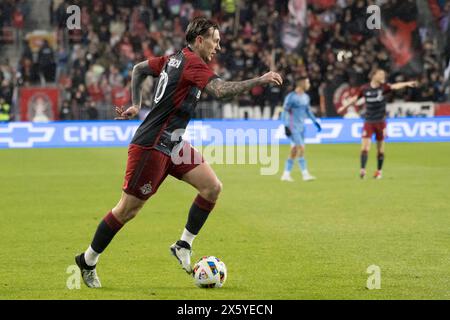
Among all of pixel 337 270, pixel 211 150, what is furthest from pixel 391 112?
pixel 337 270

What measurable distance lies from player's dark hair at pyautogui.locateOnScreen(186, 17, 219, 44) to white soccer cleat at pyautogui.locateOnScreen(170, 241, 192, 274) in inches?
76.5

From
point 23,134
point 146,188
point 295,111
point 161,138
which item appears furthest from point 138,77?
point 23,134

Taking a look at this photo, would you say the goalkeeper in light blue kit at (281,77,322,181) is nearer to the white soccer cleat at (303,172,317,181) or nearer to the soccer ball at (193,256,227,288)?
the white soccer cleat at (303,172,317,181)

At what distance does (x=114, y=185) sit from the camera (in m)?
18.5

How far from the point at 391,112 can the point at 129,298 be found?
83.5 feet

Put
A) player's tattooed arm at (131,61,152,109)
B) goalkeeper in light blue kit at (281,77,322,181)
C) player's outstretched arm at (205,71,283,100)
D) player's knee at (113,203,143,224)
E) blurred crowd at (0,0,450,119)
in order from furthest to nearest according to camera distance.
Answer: blurred crowd at (0,0,450,119) < goalkeeper in light blue kit at (281,77,322,181) < player's tattooed arm at (131,61,152,109) < player's knee at (113,203,143,224) < player's outstretched arm at (205,71,283,100)

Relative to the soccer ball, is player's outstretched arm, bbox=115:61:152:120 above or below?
above

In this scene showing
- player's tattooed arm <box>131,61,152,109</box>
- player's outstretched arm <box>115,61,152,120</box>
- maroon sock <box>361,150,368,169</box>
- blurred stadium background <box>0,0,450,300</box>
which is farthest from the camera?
maroon sock <box>361,150,368,169</box>

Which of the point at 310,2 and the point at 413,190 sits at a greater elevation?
the point at 310,2

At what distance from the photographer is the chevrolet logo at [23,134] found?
29.6m

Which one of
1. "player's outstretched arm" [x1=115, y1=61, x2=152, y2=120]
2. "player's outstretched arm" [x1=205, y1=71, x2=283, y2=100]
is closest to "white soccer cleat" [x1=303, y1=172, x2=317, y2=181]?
"player's outstretched arm" [x1=115, y1=61, x2=152, y2=120]

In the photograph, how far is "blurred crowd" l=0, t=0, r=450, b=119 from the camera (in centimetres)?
3216

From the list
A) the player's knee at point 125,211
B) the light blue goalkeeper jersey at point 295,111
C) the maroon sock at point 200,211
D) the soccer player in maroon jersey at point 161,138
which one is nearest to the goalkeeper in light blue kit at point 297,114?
the light blue goalkeeper jersey at point 295,111

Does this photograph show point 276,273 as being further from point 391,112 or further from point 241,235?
point 391,112
